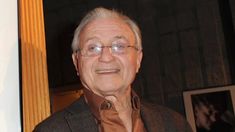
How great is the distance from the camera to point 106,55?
1.08 m

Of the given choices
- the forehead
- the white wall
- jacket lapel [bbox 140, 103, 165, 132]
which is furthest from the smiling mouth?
the white wall

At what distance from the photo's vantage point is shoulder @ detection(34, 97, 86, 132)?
0.99m

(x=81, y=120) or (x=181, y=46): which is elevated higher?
(x=181, y=46)

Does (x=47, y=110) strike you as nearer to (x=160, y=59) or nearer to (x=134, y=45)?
(x=134, y=45)

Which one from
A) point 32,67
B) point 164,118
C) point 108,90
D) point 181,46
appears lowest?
point 164,118

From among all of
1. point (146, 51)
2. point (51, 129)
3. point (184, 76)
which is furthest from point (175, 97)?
point (51, 129)

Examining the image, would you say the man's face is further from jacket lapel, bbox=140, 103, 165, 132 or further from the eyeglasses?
jacket lapel, bbox=140, 103, 165, 132

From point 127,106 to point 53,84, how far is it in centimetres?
359

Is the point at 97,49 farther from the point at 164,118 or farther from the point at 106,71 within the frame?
the point at 164,118

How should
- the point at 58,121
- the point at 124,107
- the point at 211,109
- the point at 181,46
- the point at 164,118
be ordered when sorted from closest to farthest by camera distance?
the point at 58,121 < the point at 124,107 < the point at 164,118 < the point at 211,109 < the point at 181,46

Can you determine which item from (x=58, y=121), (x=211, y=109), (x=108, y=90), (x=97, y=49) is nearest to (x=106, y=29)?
(x=97, y=49)

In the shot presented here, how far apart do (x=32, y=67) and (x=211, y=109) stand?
2.78m

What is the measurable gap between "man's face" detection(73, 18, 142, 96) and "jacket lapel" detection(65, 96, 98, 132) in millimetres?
73

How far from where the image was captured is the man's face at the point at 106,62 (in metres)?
1.07
